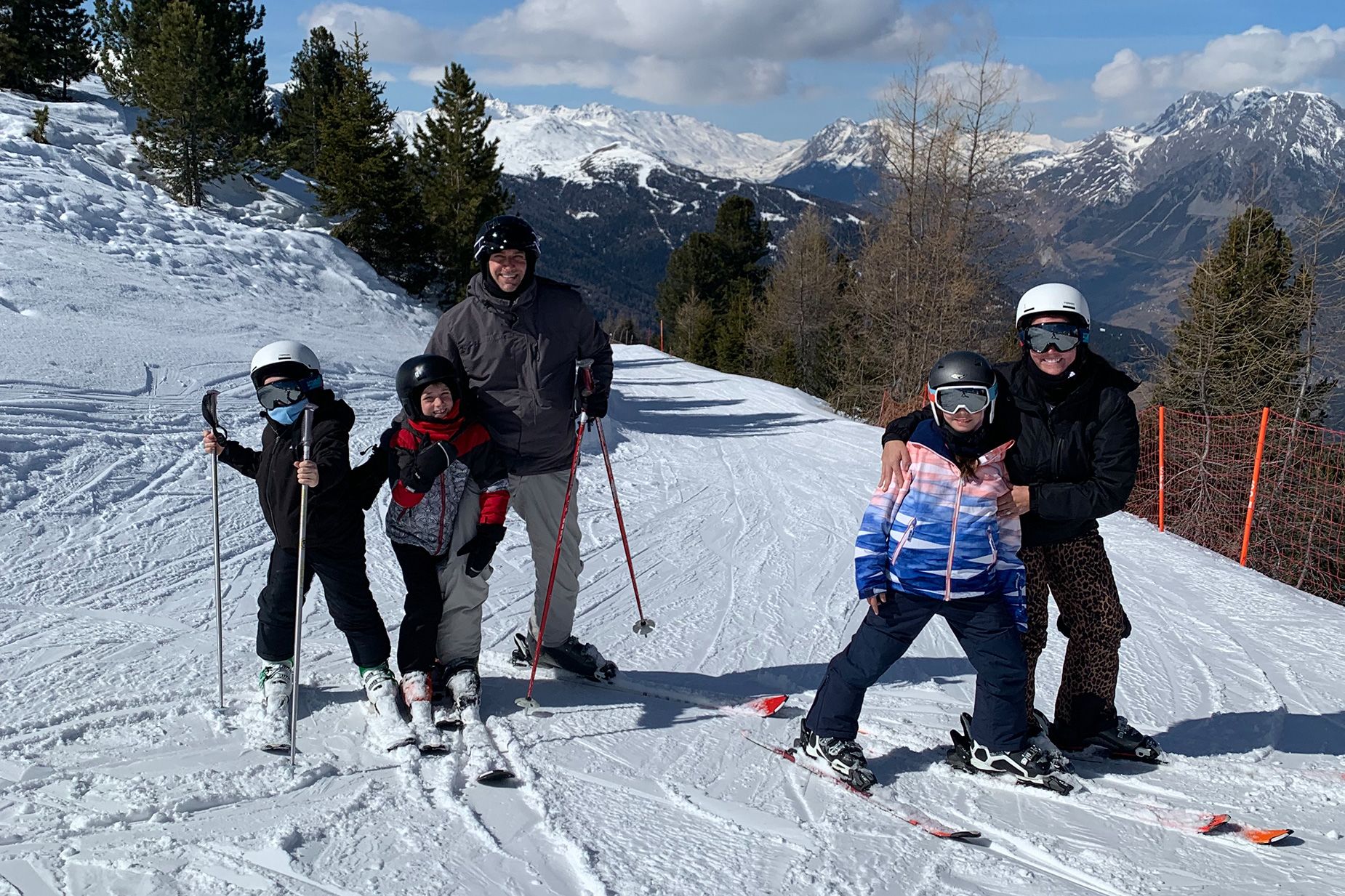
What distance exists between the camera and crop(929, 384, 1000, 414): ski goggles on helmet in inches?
127

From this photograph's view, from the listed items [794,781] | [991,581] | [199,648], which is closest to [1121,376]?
[991,581]

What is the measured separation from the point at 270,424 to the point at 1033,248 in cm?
2603

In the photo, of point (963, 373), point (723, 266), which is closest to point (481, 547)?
point (963, 373)

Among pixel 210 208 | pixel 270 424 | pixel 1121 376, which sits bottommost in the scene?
pixel 270 424

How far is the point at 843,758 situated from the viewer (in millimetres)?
3531

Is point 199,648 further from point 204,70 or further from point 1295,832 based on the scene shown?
point 204,70

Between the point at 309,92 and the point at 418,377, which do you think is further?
the point at 309,92

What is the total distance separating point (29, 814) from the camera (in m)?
2.71

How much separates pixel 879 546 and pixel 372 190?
63.4ft

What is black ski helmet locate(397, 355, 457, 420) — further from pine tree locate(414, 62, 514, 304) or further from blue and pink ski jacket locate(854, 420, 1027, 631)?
pine tree locate(414, 62, 514, 304)

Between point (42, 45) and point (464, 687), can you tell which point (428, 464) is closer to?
point (464, 687)

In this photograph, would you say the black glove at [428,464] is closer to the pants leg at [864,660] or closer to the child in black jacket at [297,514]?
the child in black jacket at [297,514]

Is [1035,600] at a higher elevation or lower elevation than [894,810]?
higher

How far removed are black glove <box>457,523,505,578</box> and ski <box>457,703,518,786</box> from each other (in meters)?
0.59
